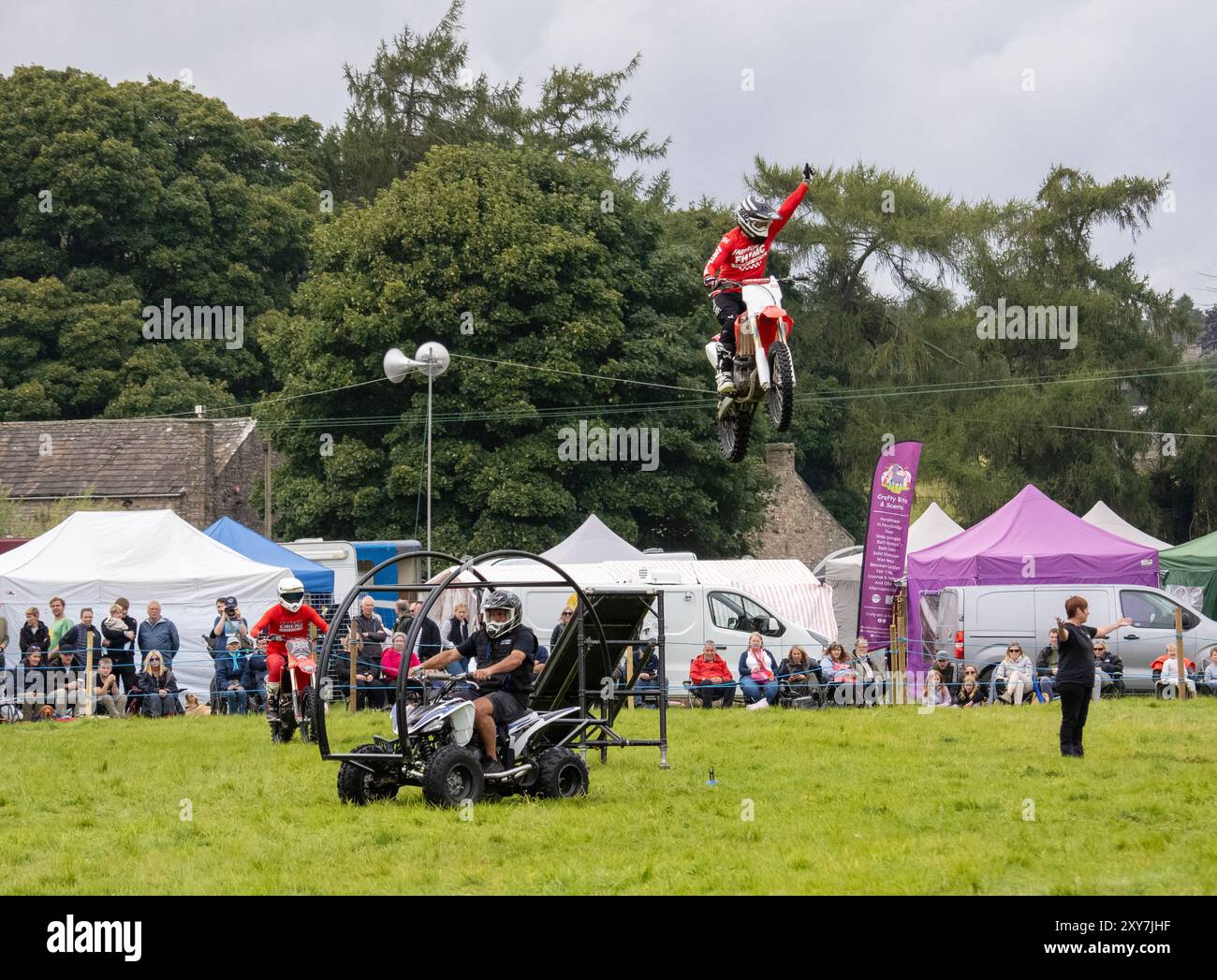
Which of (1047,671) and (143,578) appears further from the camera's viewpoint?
(143,578)

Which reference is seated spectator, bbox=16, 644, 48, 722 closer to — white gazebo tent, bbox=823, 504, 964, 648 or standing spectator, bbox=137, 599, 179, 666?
standing spectator, bbox=137, 599, 179, 666

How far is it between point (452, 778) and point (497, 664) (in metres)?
0.96

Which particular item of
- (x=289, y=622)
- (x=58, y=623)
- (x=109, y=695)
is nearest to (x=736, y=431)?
(x=289, y=622)

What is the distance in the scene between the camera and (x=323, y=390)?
42.3 m

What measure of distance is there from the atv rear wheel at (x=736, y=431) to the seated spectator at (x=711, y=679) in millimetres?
10003

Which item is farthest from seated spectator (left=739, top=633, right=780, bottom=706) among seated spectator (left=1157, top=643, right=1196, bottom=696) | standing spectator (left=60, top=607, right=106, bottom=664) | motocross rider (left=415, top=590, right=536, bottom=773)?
motocross rider (left=415, top=590, right=536, bottom=773)

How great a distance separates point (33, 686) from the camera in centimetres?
2202

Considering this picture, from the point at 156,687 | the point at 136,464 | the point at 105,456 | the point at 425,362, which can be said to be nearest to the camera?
the point at 156,687

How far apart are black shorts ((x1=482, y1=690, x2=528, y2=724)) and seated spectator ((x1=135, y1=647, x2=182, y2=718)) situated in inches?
413

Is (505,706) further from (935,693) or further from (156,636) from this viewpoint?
(935,693)

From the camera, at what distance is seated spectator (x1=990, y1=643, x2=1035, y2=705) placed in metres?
23.2

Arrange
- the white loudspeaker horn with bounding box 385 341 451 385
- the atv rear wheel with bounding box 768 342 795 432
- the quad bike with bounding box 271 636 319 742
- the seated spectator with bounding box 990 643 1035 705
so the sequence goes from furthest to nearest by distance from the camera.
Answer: the white loudspeaker horn with bounding box 385 341 451 385 → the seated spectator with bounding box 990 643 1035 705 → the quad bike with bounding box 271 636 319 742 → the atv rear wheel with bounding box 768 342 795 432

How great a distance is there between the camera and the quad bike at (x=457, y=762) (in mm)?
12477
